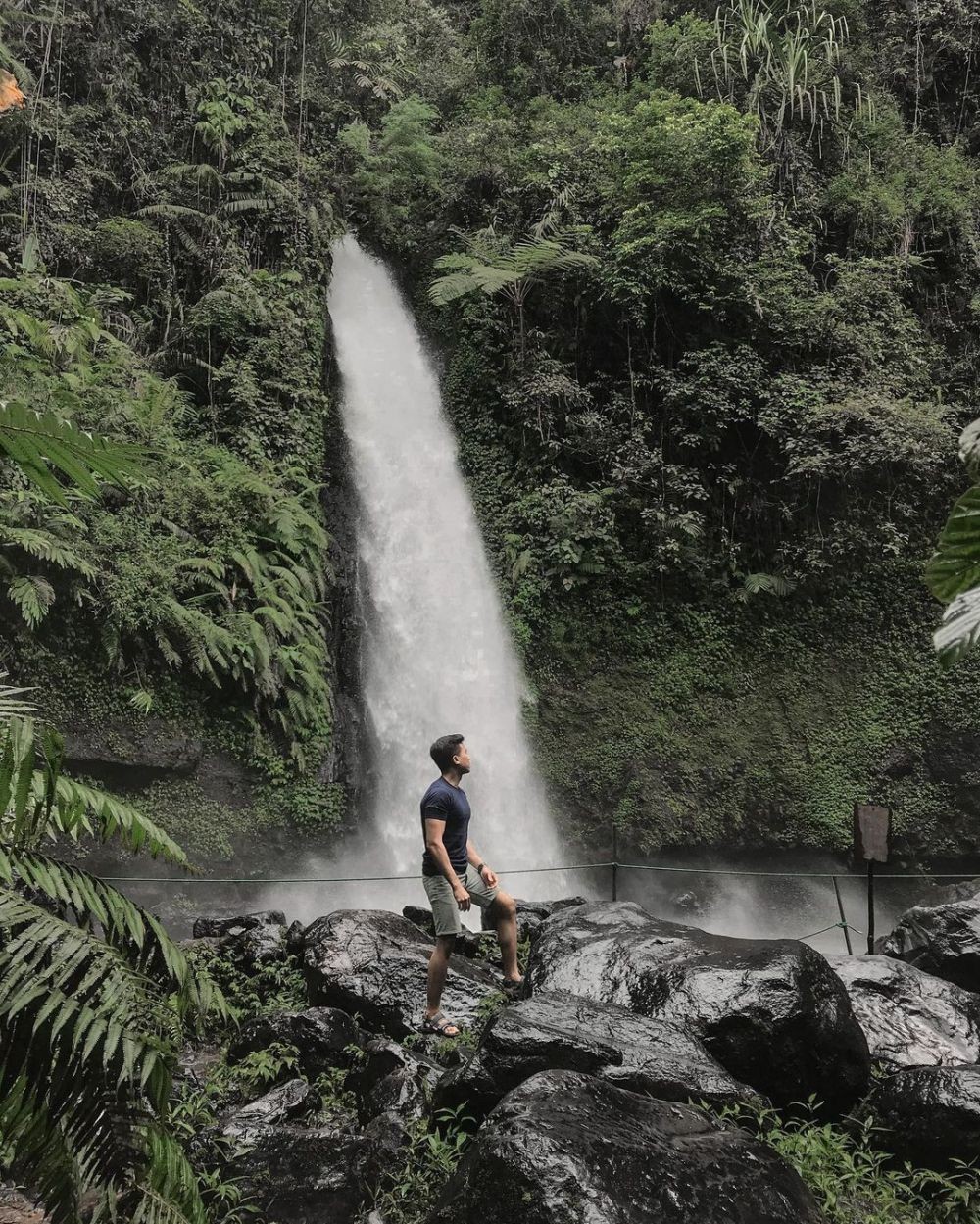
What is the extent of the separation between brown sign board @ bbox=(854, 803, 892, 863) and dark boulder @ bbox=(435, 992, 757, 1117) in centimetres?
334

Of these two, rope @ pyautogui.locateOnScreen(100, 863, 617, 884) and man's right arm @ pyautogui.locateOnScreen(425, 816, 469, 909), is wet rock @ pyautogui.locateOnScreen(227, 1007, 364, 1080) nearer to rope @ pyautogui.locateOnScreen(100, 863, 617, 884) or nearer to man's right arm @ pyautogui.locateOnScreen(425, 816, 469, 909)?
man's right arm @ pyautogui.locateOnScreen(425, 816, 469, 909)

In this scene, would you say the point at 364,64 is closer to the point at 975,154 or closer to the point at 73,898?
the point at 975,154

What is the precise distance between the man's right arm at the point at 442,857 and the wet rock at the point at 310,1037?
3.33 ft

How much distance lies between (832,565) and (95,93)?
1309cm

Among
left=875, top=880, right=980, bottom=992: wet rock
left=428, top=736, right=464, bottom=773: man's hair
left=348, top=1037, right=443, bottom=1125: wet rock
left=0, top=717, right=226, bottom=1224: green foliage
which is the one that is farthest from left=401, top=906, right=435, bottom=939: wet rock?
left=0, top=717, right=226, bottom=1224: green foliage

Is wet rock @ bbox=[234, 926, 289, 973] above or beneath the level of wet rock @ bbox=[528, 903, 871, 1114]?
beneath

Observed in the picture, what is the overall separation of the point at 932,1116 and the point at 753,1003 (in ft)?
2.83

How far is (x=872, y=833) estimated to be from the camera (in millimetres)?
6766

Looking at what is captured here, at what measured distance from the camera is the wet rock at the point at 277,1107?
4039mm

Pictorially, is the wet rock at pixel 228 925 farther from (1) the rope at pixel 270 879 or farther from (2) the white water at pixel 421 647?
(2) the white water at pixel 421 647

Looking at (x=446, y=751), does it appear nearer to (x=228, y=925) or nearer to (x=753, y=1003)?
(x=753, y=1003)

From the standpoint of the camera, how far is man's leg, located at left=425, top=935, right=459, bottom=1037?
15.7 feet

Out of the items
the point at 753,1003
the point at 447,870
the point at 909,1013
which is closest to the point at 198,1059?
the point at 447,870

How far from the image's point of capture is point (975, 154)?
14570 mm
